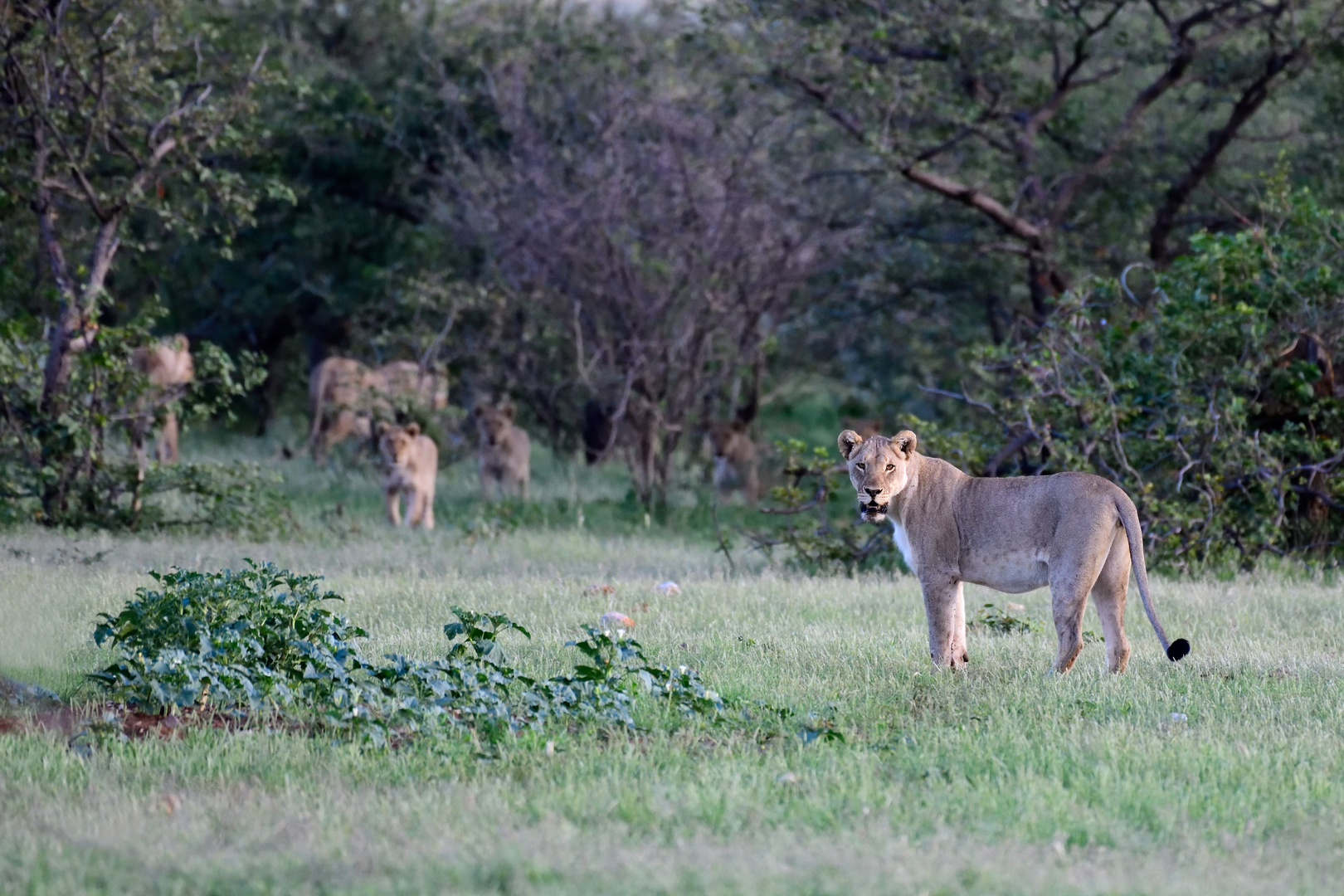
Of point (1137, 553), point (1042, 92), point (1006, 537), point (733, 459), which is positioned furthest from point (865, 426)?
point (1137, 553)

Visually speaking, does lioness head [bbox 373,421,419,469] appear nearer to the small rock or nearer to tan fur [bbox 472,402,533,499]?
tan fur [bbox 472,402,533,499]

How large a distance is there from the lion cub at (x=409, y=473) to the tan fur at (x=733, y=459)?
4340mm

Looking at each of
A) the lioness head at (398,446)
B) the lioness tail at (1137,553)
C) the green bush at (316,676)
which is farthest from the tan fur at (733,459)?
the green bush at (316,676)

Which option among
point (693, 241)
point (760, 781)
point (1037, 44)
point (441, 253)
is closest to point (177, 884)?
point (760, 781)

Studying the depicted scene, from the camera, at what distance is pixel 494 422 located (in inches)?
731

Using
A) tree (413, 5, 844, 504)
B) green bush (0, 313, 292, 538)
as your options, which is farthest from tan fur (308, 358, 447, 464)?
green bush (0, 313, 292, 538)

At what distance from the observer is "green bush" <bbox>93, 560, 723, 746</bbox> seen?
20.8 feet

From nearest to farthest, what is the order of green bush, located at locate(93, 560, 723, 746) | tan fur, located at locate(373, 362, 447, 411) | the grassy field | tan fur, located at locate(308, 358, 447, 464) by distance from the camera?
the grassy field, green bush, located at locate(93, 560, 723, 746), tan fur, located at locate(308, 358, 447, 464), tan fur, located at locate(373, 362, 447, 411)

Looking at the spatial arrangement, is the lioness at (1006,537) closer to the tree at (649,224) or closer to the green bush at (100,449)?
the green bush at (100,449)

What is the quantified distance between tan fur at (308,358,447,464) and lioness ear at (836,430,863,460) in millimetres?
12134

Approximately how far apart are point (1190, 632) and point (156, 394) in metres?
9.14

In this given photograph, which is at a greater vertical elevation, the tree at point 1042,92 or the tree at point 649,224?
the tree at point 1042,92

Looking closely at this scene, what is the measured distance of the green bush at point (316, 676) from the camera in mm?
6328

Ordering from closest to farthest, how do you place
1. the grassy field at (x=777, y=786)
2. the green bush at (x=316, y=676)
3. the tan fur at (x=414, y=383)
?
the grassy field at (x=777, y=786) → the green bush at (x=316, y=676) → the tan fur at (x=414, y=383)
